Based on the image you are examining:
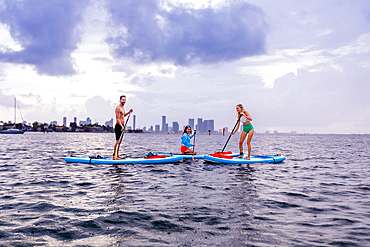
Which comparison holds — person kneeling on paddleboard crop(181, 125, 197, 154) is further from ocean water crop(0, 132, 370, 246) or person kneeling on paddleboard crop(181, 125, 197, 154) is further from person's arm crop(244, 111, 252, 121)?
ocean water crop(0, 132, 370, 246)

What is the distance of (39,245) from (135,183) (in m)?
4.97

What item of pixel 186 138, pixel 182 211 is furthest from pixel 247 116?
pixel 182 211

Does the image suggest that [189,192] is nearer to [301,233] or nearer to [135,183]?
[135,183]

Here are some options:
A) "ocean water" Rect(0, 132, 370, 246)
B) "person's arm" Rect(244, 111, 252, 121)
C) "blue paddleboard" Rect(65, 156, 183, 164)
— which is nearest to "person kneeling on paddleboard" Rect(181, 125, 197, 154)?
"blue paddleboard" Rect(65, 156, 183, 164)

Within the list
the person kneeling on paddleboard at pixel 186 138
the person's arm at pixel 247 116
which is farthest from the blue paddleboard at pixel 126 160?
the person's arm at pixel 247 116

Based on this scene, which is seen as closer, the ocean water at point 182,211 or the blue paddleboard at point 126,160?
the ocean water at point 182,211

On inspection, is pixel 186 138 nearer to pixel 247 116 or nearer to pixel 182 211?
pixel 247 116

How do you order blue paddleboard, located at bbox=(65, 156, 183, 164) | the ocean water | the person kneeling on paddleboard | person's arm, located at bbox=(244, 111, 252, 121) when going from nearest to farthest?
the ocean water
blue paddleboard, located at bbox=(65, 156, 183, 164)
person's arm, located at bbox=(244, 111, 252, 121)
the person kneeling on paddleboard

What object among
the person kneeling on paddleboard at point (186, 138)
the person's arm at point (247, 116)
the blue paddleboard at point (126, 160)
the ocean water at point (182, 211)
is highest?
the person's arm at point (247, 116)

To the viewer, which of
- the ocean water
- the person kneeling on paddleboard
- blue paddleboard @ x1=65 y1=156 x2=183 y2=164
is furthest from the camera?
the person kneeling on paddleboard

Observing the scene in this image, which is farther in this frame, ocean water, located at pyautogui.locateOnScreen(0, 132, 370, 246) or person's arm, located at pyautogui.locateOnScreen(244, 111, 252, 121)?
person's arm, located at pyautogui.locateOnScreen(244, 111, 252, 121)

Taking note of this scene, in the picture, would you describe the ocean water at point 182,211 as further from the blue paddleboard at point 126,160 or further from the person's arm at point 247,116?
the person's arm at point 247,116

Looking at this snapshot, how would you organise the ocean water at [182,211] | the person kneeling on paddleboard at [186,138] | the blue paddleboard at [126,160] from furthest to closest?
the person kneeling on paddleboard at [186,138], the blue paddleboard at [126,160], the ocean water at [182,211]

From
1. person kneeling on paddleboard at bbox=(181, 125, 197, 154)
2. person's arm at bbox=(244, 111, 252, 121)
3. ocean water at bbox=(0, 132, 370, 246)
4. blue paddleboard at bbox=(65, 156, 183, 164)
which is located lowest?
ocean water at bbox=(0, 132, 370, 246)
